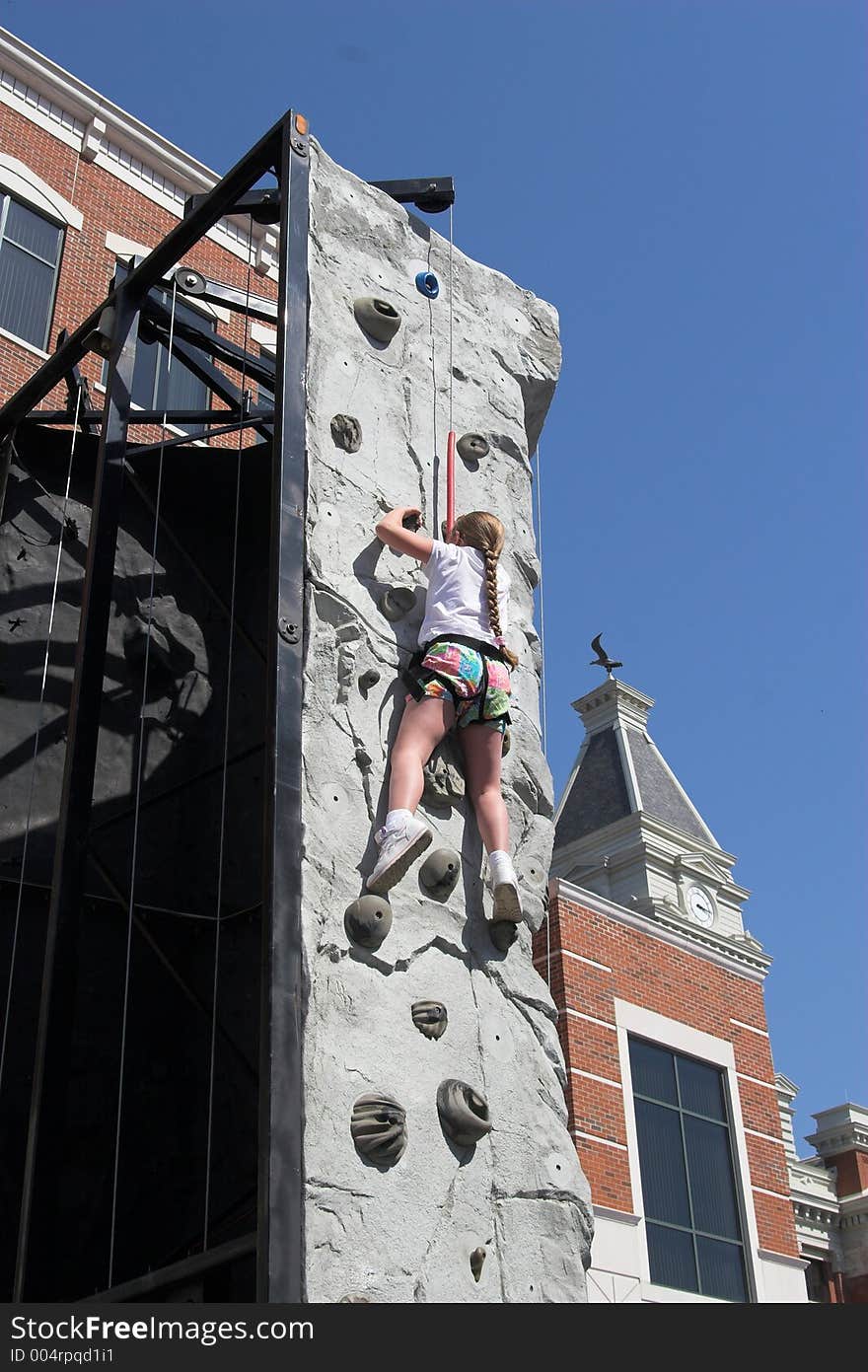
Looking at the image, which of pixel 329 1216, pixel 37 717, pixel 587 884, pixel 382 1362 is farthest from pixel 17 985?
pixel 587 884

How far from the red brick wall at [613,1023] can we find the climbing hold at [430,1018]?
9.25 m

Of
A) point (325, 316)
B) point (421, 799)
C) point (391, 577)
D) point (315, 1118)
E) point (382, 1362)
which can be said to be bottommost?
point (382, 1362)

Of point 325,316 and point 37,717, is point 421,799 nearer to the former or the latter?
point 325,316

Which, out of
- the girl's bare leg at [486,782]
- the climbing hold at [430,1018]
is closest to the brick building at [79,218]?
the girl's bare leg at [486,782]

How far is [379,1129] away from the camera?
675cm

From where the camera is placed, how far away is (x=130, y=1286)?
21.8 ft

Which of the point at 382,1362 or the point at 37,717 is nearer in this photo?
the point at 382,1362

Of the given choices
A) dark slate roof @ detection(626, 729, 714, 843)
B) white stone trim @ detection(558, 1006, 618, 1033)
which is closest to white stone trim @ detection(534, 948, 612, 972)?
white stone trim @ detection(558, 1006, 618, 1033)

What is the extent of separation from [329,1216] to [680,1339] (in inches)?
68.4

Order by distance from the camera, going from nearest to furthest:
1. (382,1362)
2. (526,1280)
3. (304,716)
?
(382,1362) → (526,1280) → (304,716)

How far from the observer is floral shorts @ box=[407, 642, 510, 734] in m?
8.22

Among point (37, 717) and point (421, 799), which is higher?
point (37, 717)

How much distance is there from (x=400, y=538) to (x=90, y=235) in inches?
410

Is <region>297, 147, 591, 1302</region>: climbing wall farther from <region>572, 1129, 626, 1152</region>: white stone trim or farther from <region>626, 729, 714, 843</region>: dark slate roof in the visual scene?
<region>626, 729, 714, 843</region>: dark slate roof
